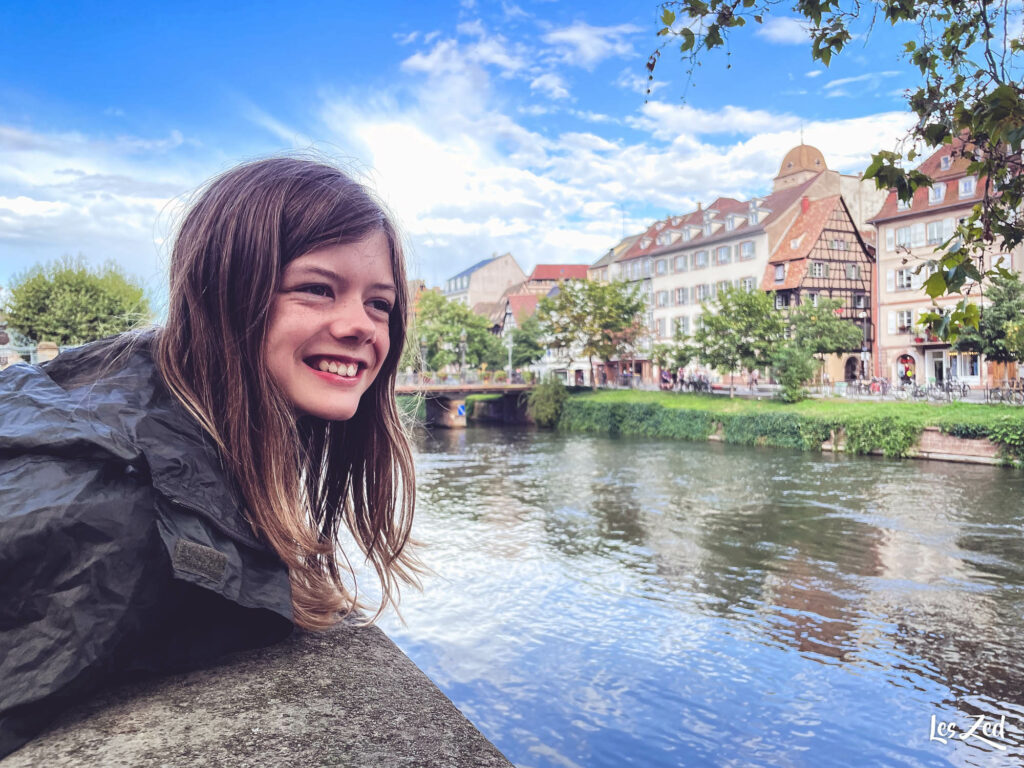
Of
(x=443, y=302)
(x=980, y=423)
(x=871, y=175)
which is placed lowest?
(x=980, y=423)

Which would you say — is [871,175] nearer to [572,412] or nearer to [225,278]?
[225,278]

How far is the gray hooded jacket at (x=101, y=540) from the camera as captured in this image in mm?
1362

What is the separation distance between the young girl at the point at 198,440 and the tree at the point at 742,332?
36.2 metres

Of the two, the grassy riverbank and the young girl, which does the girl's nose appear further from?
the grassy riverbank

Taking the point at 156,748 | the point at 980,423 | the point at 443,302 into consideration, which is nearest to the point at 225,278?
the point at 156,748

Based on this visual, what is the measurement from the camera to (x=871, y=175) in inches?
146

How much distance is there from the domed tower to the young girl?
7944 cm

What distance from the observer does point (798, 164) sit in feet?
253

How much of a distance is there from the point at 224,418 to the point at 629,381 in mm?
50425

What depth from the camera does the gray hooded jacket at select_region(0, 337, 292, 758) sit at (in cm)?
136

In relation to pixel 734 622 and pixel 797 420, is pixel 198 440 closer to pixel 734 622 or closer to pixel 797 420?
pixel 734 622

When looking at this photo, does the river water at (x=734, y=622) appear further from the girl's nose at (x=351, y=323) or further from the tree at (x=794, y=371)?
the tree at (x=794, y=371)

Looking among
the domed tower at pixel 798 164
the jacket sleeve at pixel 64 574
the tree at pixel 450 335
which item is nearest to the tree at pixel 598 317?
the tree at pixel 450 335

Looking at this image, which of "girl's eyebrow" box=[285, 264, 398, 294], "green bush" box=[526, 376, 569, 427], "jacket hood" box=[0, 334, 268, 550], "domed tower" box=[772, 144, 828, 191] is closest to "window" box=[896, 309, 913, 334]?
"green bush" box=[526, 376, 569, 427]
